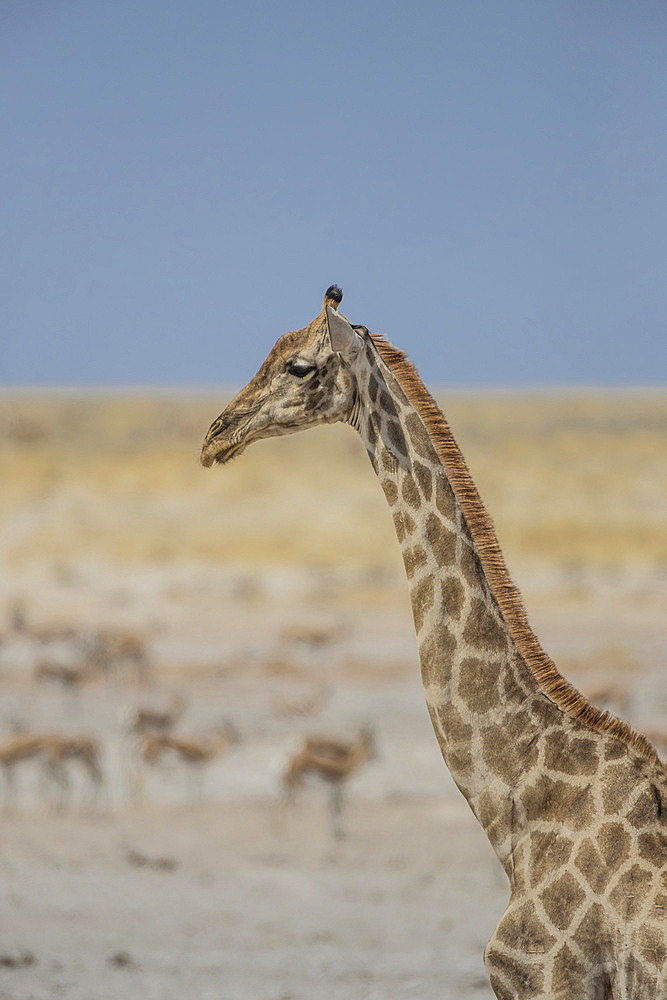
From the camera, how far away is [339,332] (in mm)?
4035

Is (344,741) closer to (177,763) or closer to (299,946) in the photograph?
(177,763)

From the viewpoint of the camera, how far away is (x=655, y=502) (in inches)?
1635

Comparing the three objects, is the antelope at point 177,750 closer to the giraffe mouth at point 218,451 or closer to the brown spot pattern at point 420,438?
the giraffe mouth at point 218,451

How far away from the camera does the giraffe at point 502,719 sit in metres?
3.61

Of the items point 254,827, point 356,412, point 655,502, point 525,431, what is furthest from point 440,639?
point 525,431

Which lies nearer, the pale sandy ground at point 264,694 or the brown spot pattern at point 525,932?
the brown spot pattern at point 525,932

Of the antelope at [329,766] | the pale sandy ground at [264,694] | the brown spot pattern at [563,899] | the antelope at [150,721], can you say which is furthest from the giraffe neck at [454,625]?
the antelope at [150,721]

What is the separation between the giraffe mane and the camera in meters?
4.00

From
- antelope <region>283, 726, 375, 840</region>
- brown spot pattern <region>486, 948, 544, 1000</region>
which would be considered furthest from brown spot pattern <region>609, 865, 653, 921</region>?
antelope <region>283, 726, 375, 840</region>

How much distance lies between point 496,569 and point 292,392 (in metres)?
0.93

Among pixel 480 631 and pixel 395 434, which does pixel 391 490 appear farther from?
pixel 480 631

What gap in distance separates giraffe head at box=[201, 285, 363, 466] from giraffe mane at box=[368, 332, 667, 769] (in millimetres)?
198

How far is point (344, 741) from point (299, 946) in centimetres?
441

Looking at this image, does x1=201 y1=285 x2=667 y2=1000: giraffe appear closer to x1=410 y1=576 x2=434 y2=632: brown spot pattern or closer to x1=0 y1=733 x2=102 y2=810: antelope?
x1=410 y1=576 x2=434 y2=632: brown spot pattern
